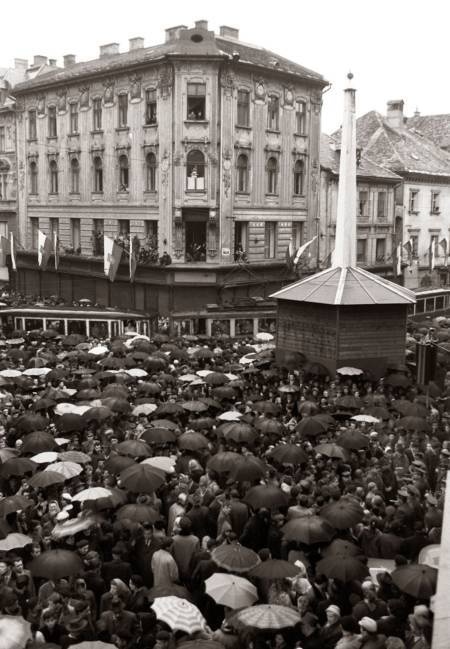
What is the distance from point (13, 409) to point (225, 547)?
409 inches

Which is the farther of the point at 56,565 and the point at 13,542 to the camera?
the point at 13,542

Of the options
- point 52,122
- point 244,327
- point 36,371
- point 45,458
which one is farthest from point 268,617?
point 52,122

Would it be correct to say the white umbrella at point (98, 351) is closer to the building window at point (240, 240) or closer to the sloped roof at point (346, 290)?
the sloped roof at point (346, 290)

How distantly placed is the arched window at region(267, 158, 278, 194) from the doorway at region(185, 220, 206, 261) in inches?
195

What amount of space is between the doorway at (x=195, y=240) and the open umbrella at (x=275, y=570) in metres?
32.9

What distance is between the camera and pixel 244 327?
123 feet

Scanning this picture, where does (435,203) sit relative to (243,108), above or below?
below

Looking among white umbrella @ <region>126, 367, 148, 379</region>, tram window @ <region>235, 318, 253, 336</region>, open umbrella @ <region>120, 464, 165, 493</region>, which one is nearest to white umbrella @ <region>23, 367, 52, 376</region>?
white umbrella @ <region>126, 367, 148, 379</region>

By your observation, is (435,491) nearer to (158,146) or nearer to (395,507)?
(395,507)

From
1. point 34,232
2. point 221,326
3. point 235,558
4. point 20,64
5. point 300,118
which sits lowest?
point 221,326

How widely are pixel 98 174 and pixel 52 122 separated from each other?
5.84 meters

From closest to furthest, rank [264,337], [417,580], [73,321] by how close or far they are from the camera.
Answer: [417,580]
[264,337]
[73,321]

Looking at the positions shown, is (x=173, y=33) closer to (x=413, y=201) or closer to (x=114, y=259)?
(x=114, y=259)

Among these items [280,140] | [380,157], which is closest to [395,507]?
[280,140]
